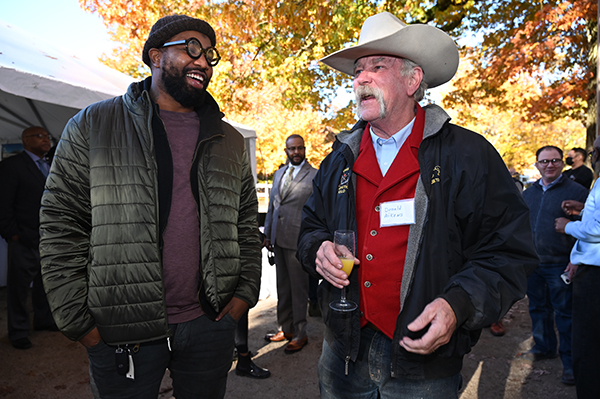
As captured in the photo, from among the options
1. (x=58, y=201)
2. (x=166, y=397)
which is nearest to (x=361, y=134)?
(x=58, y=201)

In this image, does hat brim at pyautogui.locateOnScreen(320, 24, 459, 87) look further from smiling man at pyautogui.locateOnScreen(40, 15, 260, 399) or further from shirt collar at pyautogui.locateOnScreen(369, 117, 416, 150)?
smiling man at pyautogui.locateOnScreen(40, 15, 260, 399)

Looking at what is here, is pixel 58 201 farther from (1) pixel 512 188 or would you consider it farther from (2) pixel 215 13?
(2) pixel 215 13

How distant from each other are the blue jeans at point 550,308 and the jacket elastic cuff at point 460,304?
3351 mm

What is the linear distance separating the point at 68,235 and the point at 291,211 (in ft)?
10.9

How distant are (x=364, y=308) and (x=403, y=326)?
241 millimetres

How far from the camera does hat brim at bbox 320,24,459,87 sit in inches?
75.5

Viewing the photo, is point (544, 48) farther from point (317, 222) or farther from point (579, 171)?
point (317, 222)

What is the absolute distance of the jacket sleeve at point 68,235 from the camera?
1.70 meters

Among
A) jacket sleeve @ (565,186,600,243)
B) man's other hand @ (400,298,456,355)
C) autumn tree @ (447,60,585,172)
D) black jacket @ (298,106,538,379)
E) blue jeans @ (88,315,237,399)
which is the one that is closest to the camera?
man's other hand @ (400,298,456,355)

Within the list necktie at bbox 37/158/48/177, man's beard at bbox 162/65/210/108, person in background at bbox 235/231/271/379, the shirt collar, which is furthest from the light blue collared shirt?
necktie at bbox 37/158/48/177

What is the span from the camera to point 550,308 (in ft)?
14.8

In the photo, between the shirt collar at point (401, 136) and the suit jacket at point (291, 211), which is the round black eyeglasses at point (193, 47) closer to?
the shirt collar at point (401, 136)

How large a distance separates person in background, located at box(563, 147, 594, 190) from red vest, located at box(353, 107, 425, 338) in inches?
232

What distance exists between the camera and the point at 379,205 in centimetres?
182
